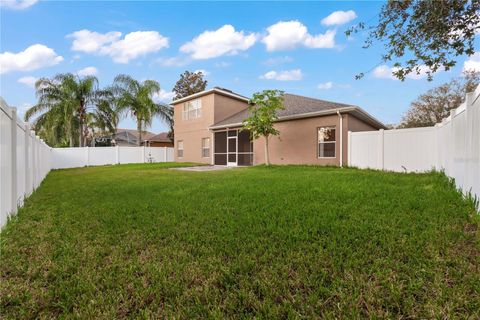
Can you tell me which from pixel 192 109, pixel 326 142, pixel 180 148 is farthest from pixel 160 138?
pixel 326 142

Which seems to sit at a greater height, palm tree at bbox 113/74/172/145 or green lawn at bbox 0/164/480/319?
palm tree at bbox 113/74/172/145

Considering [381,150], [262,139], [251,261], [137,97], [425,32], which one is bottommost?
[251,261]

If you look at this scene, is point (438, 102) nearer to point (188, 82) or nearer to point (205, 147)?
point (205, 147)

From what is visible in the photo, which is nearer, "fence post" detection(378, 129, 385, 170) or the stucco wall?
"fence post" detection(378, 129, 385, 170)

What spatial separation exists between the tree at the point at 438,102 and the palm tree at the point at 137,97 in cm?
2495

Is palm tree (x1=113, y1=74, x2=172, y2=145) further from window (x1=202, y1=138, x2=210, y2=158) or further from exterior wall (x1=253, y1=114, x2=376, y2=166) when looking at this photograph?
exterior wall (x1=253, y1=114, x2=376, y2=166)

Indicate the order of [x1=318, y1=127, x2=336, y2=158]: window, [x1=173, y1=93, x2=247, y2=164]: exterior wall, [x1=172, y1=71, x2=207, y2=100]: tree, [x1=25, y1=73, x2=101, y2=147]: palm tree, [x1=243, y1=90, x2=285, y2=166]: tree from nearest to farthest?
[x1=318, y1=127, x2=336, y2=158]: window, [x1=243, y1=90, x2=285, y2=166]: tree, [x1=173, y1=93, x2=247, y2=164]: exterior wall, [x1=25, y1=73, x2=101, y2=147]: palm tree, [x1=172, y1=71, x2=207, y2=100]: tree

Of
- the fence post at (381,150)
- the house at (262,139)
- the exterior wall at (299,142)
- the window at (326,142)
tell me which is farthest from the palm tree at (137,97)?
the fence post at (381,150)

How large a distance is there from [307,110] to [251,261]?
13.2 metres

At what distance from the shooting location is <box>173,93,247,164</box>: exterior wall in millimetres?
20000

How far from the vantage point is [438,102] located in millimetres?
26891

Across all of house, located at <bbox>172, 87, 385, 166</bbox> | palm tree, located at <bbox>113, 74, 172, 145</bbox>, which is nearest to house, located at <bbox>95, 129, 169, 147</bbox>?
palm tree, located at <bbox>113, 74, 172, 145</bbox>

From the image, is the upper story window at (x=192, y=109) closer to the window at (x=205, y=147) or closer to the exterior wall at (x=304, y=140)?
the window at (x=205, y=147)

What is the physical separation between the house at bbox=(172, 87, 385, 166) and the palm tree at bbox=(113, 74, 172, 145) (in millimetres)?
2862
